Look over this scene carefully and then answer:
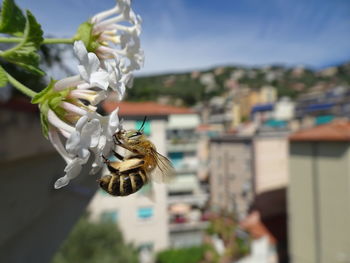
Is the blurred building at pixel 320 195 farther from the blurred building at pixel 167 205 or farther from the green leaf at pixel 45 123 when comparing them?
the green leaf at pixel 45 123

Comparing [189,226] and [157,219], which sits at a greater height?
[157,219]

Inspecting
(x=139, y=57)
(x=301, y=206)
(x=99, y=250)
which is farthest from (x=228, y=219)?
(x=139, y=57)

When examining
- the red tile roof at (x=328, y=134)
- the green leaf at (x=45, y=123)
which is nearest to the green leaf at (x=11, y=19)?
the green leaf at (x=45, y=123)

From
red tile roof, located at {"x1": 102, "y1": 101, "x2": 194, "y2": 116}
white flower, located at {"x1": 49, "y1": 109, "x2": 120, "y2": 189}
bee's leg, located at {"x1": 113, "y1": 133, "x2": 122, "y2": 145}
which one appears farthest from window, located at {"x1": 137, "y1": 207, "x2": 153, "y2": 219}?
white flower, located at {"x1": 49, "y1": 109, "x2": 120, "y2": 189}

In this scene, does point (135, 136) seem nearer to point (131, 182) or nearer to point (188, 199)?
point (131, 182)

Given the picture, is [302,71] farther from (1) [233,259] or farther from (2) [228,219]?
(1) [233,259]

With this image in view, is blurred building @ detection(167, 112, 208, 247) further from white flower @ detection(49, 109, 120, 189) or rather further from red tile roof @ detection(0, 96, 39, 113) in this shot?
white flower @ detection(49, 109, 120, 189)
